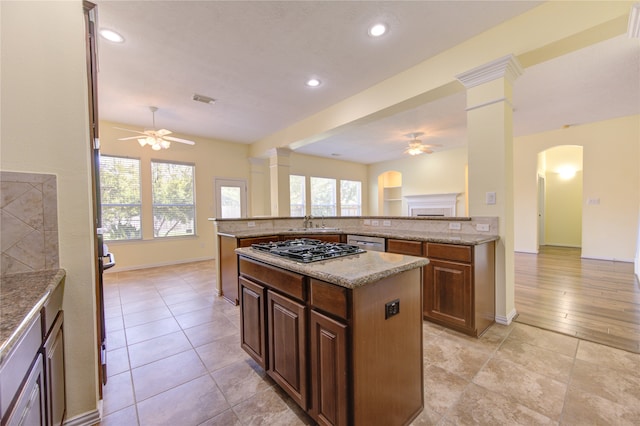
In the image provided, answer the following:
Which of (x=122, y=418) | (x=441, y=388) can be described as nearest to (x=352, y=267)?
(x=441, y=388)

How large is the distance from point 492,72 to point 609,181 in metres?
4.94

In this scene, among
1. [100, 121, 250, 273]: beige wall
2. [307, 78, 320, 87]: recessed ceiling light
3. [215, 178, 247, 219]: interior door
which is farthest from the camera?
[215, 178, 247, 219]: interior door

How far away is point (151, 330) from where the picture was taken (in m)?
2.59

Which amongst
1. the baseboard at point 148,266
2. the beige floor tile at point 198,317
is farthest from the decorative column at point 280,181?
the beige floor tile at point 198,317

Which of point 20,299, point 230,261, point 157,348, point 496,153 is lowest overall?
point 157,348

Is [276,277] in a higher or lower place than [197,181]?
lower

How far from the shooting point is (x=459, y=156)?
23.6ft

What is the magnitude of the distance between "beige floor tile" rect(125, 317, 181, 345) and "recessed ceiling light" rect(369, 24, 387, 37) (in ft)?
11.5

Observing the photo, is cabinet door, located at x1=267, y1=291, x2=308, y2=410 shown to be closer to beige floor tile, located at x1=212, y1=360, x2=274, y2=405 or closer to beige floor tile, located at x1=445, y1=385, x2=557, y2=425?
beige floor tile, located at x1=212, y1=360, x2=274, y2=405

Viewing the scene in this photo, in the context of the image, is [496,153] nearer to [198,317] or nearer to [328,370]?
[328,370]

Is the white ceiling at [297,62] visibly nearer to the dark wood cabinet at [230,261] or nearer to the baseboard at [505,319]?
the dark wood cabinet at [230,261]

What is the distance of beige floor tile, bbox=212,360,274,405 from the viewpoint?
1.66 metres

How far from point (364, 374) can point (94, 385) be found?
152cm

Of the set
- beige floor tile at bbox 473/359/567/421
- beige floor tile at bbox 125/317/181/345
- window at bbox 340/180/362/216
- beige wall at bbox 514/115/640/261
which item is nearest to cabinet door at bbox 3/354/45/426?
beige floor tile at bbox 125/317/181/345
